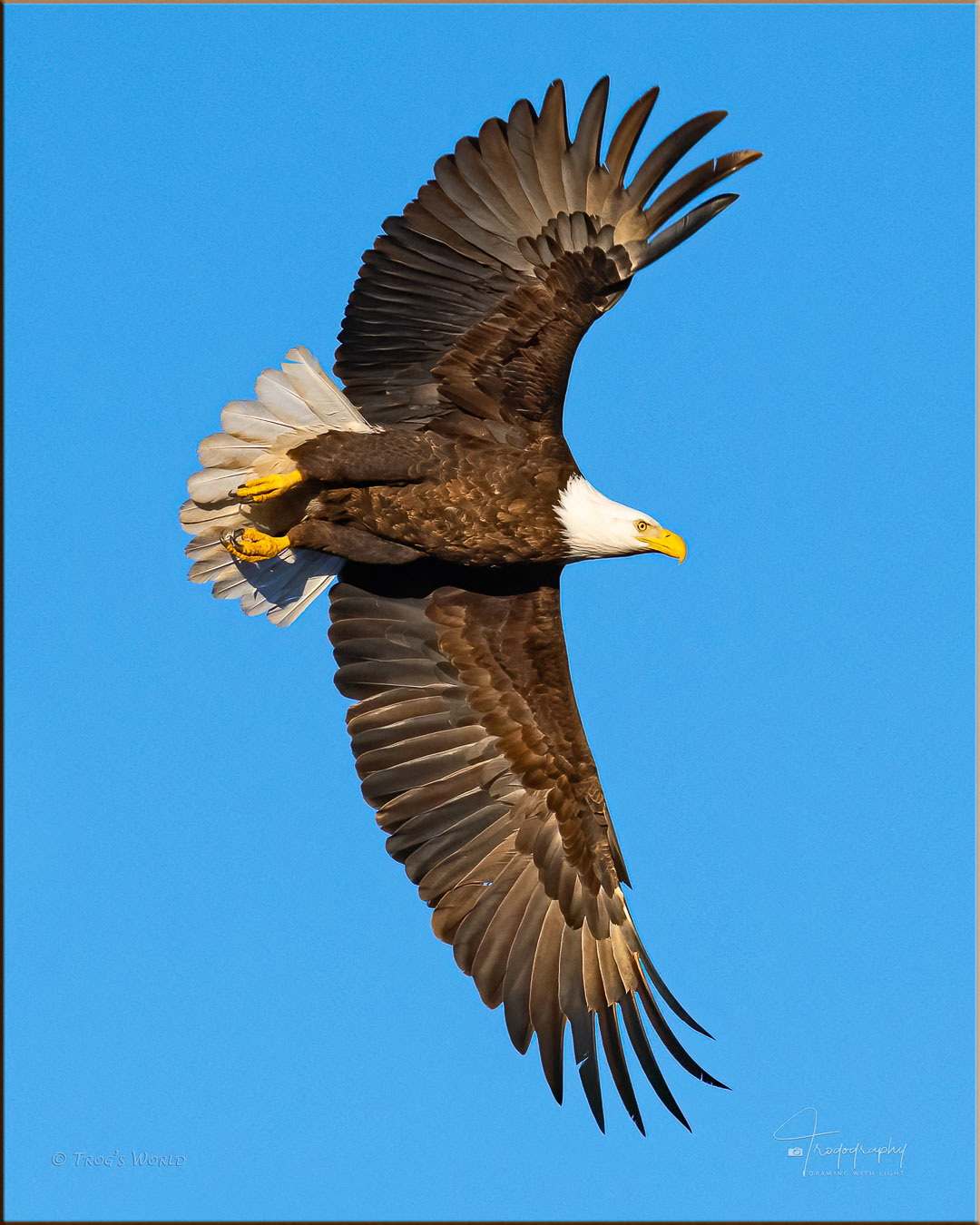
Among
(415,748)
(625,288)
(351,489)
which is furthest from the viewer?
(415,748)

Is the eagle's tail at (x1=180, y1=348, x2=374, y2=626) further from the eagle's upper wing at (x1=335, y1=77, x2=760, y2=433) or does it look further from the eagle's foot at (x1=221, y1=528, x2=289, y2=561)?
the eagle's upper wing at (x1=335, y1=77, x2=760, y2=433)

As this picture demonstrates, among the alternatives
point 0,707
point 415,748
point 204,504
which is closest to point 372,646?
point 415,748

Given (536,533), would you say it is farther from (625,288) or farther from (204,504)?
(204,504)

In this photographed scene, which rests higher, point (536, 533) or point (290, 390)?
point (290, 390)

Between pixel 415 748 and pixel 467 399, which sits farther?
pixel 415 748

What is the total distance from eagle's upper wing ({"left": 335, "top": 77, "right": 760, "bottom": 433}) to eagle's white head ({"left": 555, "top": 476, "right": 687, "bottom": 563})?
34cm

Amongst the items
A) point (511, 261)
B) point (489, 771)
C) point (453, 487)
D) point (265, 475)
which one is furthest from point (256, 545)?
point (511, 261)

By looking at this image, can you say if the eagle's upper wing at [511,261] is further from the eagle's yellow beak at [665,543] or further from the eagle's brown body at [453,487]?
the eagle's yellow beak at [665,543]

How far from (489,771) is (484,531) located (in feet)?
4.65

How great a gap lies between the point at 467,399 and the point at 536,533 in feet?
2.29

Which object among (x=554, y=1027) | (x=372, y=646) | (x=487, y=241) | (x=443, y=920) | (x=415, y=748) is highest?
(x=487, y=241)

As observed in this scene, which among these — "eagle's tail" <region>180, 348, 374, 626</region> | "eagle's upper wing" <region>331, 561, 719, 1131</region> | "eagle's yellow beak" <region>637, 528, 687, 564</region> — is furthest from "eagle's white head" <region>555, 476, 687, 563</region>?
"eagle's tail" <region>180, 348, 374, 626</region>

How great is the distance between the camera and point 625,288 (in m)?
6.85

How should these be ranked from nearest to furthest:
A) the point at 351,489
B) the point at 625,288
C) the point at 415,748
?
the point at 625,288 → the point at 351,489 → the point at 415,748
